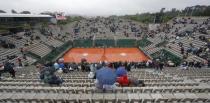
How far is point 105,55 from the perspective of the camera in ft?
174

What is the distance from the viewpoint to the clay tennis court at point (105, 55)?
159 feet

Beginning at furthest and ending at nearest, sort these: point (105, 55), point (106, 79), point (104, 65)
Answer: point (105, 55) → point (104, 65) → point (106, 79)

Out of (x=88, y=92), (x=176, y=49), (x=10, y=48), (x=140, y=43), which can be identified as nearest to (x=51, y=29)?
(x=140, y=43)

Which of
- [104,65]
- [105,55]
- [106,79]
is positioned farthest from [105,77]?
[105,55]

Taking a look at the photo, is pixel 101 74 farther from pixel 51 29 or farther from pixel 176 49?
pixel 51 29

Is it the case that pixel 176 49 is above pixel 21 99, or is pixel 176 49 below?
below

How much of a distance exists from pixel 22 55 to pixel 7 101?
3260 centimetres

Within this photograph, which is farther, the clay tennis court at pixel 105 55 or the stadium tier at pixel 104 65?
the clay tennis court at pixel 105 55

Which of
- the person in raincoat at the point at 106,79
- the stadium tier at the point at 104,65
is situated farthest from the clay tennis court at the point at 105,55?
the person in raincoat at the point at 106,79

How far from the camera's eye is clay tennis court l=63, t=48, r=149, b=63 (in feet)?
159

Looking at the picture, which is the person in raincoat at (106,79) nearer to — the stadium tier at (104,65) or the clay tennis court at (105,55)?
the stadium tier at (104,65)

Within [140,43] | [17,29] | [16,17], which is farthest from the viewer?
[140,43]

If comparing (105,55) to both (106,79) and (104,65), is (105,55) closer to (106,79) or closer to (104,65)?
(104,65)

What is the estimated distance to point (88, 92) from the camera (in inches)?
430
